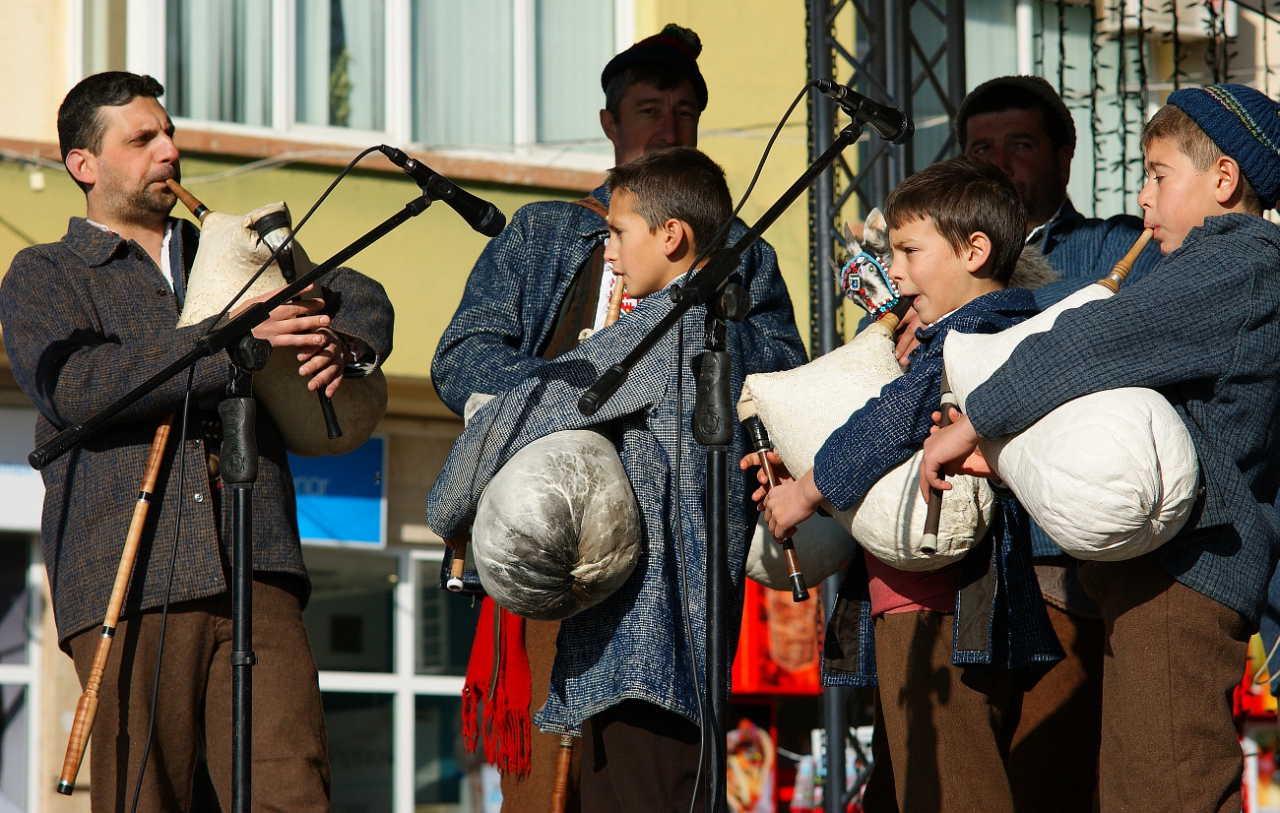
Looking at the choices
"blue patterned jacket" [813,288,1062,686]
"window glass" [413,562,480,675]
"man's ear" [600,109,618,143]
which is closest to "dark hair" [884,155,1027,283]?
"blue patterned jacket" [813,288,1062,686]

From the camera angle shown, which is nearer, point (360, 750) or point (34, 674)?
point (34, 674)

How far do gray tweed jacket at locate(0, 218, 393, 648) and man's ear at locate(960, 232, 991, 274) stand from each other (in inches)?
53.5

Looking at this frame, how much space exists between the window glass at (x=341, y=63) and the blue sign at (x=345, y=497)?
1608 millimetres

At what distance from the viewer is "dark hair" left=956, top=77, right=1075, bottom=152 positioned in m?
3.75

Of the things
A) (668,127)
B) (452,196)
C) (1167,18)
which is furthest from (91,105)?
(1167,18)

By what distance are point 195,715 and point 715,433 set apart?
1310 mm

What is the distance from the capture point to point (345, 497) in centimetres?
721

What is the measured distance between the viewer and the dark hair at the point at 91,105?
3.37m

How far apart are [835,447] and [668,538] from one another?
0.36m

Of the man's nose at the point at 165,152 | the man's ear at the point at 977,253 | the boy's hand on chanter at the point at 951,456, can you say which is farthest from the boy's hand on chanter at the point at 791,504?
the man's nose at the point at 165,152

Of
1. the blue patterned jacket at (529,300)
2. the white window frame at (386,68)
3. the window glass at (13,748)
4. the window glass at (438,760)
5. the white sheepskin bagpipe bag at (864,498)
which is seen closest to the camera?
the white sheepskin bagpipe bag at (864,498)

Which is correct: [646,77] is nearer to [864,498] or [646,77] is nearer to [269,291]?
[269,291]

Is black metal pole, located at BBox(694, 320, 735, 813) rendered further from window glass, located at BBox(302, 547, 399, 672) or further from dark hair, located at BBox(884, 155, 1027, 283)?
window glass, located at BBox(302, 547, 399, 672)

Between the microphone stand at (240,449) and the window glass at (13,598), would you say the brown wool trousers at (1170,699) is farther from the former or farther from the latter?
the window glass at (13,598)
